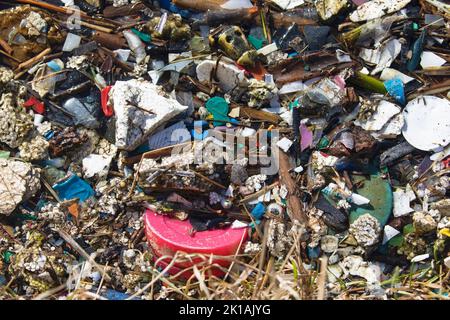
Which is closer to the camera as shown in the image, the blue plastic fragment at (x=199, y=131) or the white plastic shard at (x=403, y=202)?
the white plastic shard at (x=403, y=202)

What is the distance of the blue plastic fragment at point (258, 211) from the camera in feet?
10.8

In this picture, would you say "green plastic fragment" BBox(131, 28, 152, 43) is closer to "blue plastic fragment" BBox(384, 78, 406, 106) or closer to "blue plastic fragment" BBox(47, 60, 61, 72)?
"blue plastic fragment" BBox(47, 60, 61, 72)

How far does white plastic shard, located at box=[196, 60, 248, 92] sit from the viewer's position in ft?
11.1

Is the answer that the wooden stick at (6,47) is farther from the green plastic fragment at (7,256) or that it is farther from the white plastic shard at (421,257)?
the white plastic shard at (421,257)

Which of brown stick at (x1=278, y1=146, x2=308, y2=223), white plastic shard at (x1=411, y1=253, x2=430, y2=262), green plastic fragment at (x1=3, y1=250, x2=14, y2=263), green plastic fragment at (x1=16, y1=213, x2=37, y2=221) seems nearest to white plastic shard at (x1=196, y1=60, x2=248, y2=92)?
brown stick at (x1=278, y1=146, x2=308, y2=223)

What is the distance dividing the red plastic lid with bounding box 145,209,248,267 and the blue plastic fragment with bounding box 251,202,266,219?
0.11m

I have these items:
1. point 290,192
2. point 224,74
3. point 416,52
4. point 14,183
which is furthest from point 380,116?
point 14,183

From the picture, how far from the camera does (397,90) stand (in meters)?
3.35

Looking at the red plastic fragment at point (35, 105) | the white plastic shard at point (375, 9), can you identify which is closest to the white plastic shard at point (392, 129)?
the white plastic shard at point (375, 9)

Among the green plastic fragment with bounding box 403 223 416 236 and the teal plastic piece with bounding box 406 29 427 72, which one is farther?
the teal plastic piece with bounding box 406 29 427 72

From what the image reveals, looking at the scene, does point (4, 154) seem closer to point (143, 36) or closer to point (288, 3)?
point (143, 36)

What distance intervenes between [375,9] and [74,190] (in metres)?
2.06

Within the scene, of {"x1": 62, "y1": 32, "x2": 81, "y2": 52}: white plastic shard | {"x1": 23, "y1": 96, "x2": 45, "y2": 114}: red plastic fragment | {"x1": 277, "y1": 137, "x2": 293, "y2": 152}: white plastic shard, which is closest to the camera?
{"x1": 277, "y1": 137, "x2": 293, "y2": 152}: white plastic shard

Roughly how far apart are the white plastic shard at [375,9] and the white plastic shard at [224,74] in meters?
0.76
